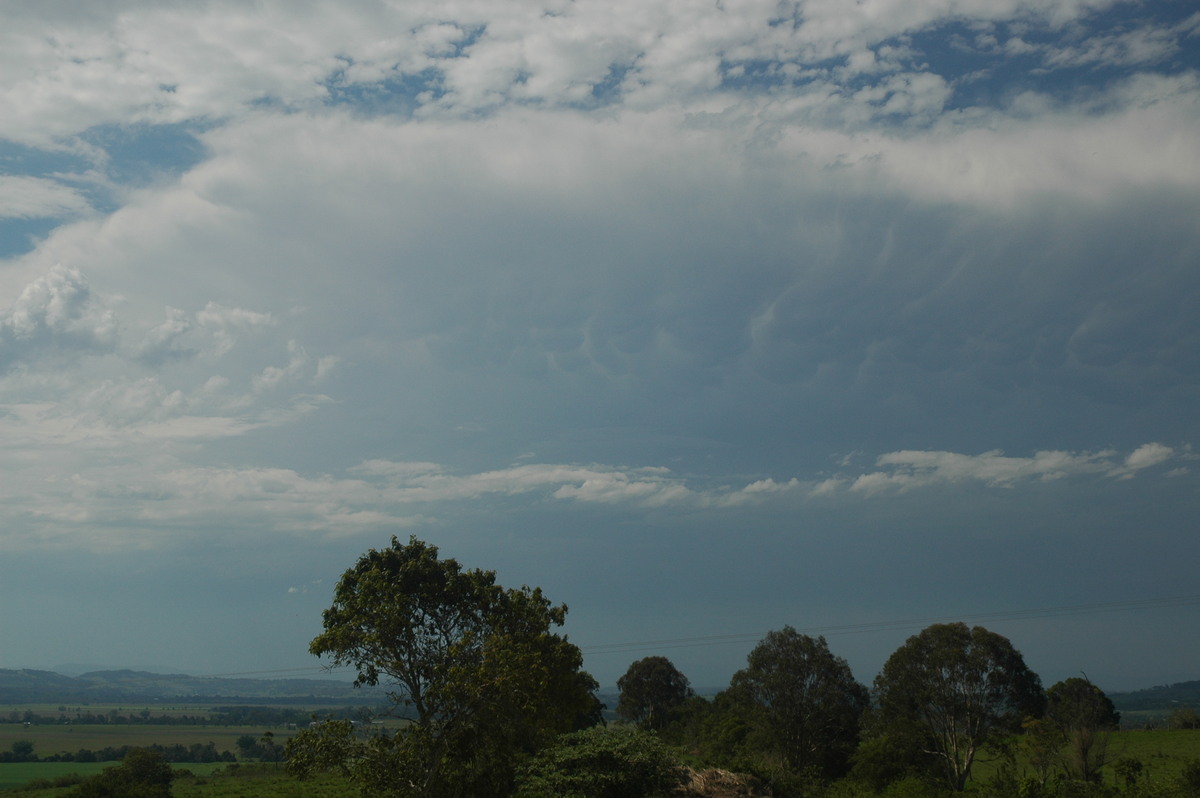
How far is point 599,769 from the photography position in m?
36.8

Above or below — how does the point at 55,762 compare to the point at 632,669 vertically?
below

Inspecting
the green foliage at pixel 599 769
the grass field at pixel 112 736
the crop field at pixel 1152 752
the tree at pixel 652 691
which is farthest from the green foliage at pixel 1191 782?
the grass field at pixel 112 736

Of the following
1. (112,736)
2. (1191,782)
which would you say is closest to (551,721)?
(1191,782)

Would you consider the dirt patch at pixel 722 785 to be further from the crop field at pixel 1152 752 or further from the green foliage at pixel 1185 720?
the green foliage at pixel 1185 720

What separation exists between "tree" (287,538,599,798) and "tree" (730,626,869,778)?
3974cm

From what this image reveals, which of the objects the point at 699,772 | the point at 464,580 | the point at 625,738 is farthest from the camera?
the point at 699,772

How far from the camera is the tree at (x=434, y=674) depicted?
100ft

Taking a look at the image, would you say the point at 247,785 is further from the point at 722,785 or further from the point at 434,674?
the point at 434,674

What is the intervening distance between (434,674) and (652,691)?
82.6m

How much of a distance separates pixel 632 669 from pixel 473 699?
84.7 m

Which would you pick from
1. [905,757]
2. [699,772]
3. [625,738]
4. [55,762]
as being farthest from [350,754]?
[55,762]

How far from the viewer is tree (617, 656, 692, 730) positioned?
108m

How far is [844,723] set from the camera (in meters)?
68.9

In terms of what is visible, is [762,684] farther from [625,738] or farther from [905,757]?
[625,738]
